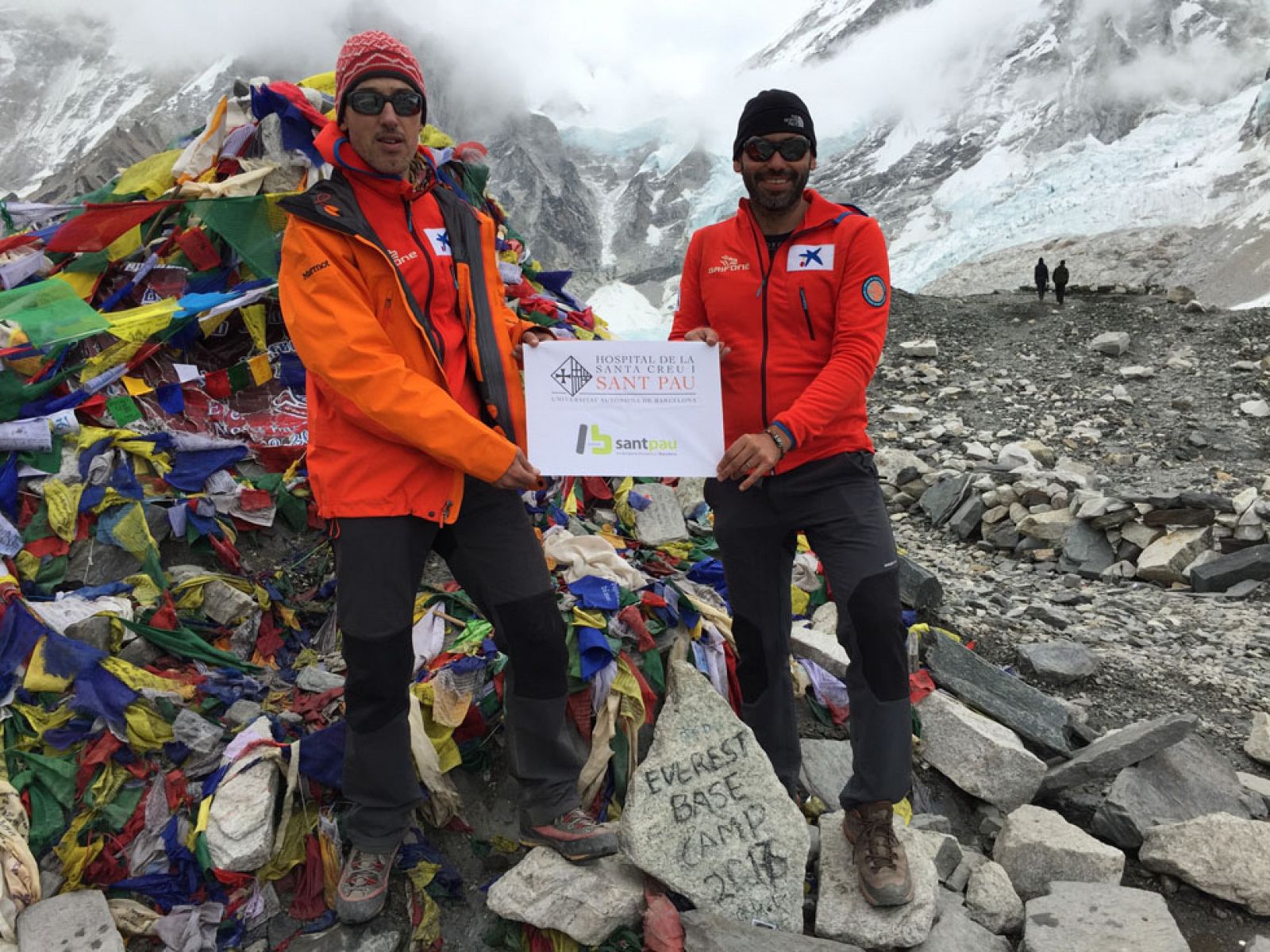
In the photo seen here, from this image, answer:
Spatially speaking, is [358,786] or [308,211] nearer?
[308,211]

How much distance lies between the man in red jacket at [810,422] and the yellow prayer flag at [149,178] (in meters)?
4.63

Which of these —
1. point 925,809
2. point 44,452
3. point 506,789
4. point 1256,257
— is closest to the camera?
point 506,789

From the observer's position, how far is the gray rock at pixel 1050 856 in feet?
9.55

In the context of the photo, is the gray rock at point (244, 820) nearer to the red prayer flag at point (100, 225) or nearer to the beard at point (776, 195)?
the beard at point (776, 195)

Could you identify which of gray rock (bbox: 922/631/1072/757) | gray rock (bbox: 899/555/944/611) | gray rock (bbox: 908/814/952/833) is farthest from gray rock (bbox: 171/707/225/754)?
gray rock (bbox: 899/555/944/611)

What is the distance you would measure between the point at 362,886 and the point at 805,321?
2282 millimetres

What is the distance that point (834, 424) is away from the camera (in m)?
2.64

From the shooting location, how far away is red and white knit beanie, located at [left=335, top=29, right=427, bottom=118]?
7.66 feet

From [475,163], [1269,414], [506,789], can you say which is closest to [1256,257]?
[1269,414]

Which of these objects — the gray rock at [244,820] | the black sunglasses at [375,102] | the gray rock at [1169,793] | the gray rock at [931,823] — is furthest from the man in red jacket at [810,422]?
the gray rock at [244,820]

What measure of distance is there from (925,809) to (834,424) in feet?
6.17

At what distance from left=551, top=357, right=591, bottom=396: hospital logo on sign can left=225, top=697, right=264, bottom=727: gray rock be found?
1.92 m

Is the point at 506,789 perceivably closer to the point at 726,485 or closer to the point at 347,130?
the point at 726,485

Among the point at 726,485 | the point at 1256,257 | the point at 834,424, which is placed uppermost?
the point at 1256,257
